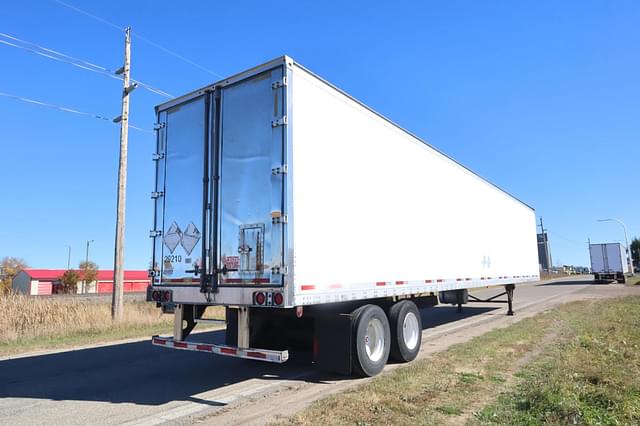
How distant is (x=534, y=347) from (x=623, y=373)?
3048mm

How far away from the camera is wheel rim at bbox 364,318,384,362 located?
7.37 m

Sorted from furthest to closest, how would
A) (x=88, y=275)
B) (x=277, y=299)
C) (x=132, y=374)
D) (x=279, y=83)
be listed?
(x=88, y=275)
(x=132, y=374)
(x=279, y=83)
(x=277, y=299)

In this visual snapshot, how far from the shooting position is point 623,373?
626 centimetres

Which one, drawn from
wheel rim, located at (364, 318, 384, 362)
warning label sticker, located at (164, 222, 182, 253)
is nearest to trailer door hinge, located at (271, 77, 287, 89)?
warning label sticker, located at (164, 222, 182, 253)

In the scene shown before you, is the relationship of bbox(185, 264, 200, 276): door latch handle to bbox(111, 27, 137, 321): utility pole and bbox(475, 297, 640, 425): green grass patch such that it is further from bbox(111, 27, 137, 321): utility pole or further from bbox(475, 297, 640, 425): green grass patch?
bbox(111, 27, 137, 321): utility pole

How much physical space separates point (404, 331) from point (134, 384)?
4642mm

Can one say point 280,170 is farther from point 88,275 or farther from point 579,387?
point 88,275

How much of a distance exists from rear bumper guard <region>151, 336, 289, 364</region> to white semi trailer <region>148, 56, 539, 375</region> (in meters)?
0.02

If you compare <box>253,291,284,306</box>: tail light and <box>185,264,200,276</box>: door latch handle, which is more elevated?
<box>185,264,200,276</box>: door latch handle

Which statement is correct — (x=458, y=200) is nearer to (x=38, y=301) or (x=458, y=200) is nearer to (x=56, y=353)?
(x=56, y=353)

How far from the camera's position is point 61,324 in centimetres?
1345

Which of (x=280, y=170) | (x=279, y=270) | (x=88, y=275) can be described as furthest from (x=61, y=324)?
(x=88, y=275)

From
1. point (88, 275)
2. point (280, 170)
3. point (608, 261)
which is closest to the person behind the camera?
point (280, 170)

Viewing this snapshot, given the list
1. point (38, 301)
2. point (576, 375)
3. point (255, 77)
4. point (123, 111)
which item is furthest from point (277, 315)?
point (123, 111)
